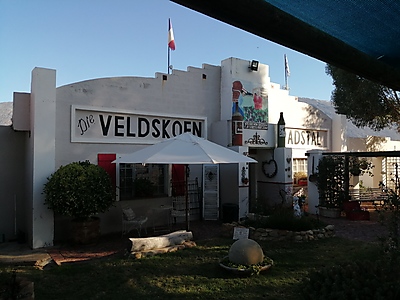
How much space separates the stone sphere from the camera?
5992 mm

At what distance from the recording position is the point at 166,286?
540 cm

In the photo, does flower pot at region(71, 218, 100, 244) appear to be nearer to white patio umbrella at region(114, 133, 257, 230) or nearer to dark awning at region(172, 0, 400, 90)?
white patio umbrella at region(114, 133, 257, 230)

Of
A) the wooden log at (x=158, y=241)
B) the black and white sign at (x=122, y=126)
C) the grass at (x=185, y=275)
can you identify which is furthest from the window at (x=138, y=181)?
the grass at (x=185, y=275)

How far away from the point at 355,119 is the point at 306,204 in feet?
15.7

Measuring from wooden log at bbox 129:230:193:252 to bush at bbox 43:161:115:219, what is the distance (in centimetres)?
164

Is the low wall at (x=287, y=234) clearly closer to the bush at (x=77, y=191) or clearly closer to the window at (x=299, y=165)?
the bush at (x=77, y=191)

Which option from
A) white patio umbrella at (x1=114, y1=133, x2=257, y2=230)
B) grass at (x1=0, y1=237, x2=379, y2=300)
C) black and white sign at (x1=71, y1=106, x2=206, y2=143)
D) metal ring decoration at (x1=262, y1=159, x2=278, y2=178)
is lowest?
grass at (x1=0, y1=237, x2=379, y2=300)

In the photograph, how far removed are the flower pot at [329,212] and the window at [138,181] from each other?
569 centimetres

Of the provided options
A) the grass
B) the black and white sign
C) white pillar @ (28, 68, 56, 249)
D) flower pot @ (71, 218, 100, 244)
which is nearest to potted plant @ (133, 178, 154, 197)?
the black and white sign

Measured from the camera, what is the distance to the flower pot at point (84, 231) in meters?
8.30

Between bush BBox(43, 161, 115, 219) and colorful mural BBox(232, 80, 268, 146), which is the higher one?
colorful mural BBox(232, 80, 268, 146)

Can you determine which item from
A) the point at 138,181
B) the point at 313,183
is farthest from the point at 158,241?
the point at 313,183

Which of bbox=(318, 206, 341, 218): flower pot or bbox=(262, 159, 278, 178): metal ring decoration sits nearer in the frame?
bbox=(318, 206, 341, 218): flower pot

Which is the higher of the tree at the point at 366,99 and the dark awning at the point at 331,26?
the tree at the point at 366,99
